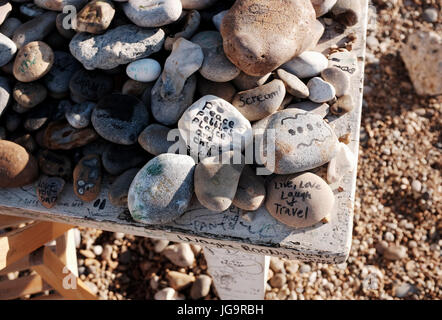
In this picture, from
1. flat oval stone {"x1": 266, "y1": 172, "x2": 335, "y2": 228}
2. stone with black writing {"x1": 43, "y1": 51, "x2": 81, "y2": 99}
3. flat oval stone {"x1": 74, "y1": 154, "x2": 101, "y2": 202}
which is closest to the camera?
flat oval stone {"x1": 266, "y1": 172, "x2": 335, "y2": 228}

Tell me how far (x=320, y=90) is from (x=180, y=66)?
1.24 feet

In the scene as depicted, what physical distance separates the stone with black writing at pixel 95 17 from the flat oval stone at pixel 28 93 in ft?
0.66

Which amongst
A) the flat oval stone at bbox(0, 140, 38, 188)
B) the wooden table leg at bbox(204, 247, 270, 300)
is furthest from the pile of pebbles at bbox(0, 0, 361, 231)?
the wooden table leg at bbox(204, 247, 270, 300)

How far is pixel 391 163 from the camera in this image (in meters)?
1.93

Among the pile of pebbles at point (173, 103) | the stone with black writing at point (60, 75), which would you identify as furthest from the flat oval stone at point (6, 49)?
the stone with black writing at point (60, 75)

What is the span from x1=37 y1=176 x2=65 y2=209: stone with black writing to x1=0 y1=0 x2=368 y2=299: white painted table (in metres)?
0.02

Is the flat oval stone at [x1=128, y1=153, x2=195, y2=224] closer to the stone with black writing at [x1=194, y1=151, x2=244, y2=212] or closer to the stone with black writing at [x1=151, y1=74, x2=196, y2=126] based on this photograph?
the stone with black writing at [x1=194, y1=151, x2=244, y2=212]

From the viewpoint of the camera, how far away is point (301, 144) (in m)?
1.02

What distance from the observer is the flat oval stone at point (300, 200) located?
101 cm

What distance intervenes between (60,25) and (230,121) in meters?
0.59

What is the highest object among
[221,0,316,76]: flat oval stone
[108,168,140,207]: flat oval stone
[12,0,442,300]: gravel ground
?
[221,0,316,76]: flat oval stone

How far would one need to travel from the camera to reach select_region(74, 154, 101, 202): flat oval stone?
3.65 feet

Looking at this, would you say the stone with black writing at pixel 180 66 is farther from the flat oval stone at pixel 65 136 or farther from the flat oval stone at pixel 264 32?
the flat oval stone at pixel 65 136
